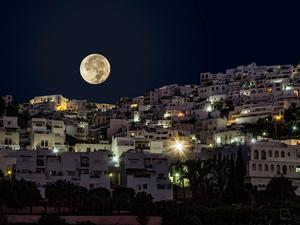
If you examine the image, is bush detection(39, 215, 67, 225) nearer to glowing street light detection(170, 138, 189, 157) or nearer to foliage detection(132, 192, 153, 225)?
foliage detection(132, 192, 153, 225)

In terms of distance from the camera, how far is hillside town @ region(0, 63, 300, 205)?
204 ft

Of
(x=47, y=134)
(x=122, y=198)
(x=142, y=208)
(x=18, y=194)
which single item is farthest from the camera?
(x=47, y=134)

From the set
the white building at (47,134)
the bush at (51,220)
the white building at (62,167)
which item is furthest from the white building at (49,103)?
the bush at (51,220)

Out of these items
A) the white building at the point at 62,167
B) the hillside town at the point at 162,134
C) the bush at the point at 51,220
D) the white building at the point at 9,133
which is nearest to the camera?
the bush at the point at 51,220

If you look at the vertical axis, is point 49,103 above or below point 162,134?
above

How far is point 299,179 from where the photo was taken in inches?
2581

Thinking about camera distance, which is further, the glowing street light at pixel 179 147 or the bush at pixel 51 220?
the glowing street light at pixel 179 147

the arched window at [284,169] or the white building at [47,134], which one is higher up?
the white building at [47,134]

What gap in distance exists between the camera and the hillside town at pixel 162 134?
204ft

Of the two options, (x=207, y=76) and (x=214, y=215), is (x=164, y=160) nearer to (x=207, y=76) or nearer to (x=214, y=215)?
(x=214, y=215)

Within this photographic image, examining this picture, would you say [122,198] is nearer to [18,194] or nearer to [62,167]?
[18,194]

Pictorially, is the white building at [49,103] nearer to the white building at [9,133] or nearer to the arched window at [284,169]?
the white building at [9,133]

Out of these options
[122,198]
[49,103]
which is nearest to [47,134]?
[122,198]

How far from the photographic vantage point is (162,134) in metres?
89.4
